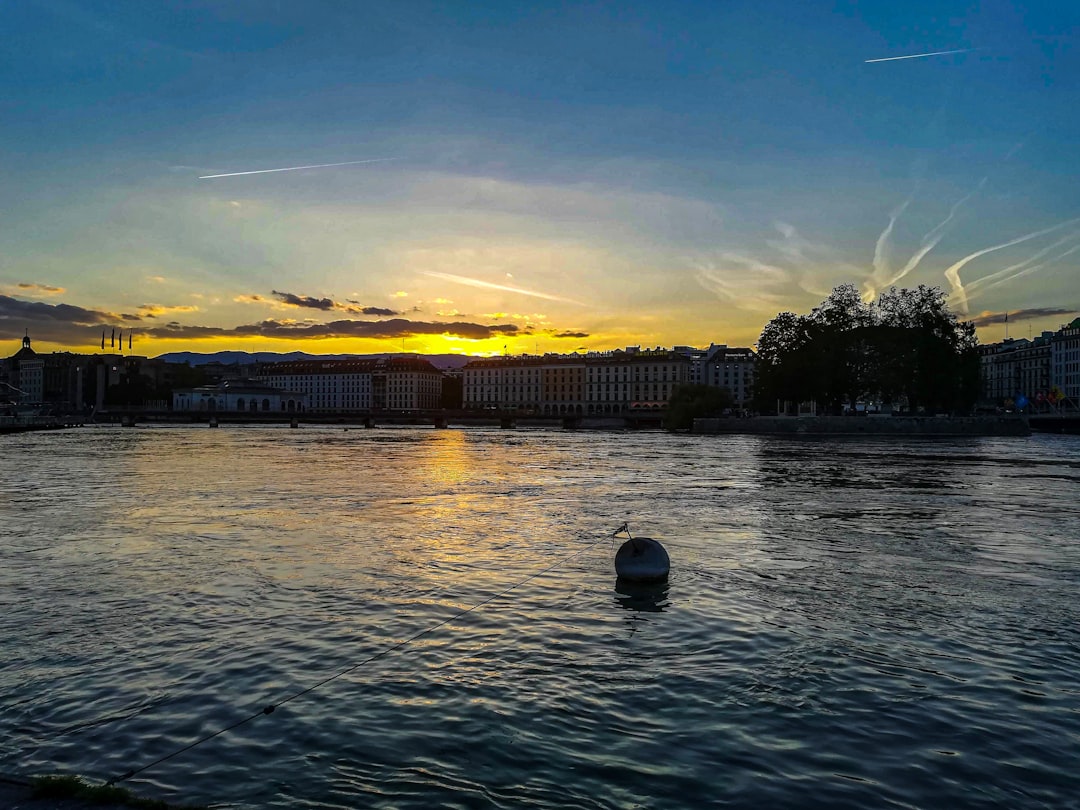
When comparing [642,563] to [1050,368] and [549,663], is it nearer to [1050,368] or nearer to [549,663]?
[549,663]

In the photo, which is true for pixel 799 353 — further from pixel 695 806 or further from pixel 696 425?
pixel 695 806

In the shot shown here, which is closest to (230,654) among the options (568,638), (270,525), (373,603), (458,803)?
(373,603)

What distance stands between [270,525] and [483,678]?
46.3 feet

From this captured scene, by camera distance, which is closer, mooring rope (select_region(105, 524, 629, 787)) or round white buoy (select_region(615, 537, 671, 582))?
mooring rope (select_region(105, 524, 629, 787))

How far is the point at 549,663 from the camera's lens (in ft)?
30.7

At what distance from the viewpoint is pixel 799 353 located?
98812 millimetres

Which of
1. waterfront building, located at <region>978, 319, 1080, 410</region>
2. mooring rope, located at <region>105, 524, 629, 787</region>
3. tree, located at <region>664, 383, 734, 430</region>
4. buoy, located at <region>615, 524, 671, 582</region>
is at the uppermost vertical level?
waterfront building, located at <region>978, 319, 1080, 410</region>

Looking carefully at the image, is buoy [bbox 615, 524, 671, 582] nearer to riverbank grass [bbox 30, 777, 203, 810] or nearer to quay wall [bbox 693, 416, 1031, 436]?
riverbank grass [bbox 30, 777, 203, 810]

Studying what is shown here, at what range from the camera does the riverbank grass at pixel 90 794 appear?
532 cm

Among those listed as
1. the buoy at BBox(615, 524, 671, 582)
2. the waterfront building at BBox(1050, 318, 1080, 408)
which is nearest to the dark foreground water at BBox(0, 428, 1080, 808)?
the buoy at BBox(615, 524, 671, 582)

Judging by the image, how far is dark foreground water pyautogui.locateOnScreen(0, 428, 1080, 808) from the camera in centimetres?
648

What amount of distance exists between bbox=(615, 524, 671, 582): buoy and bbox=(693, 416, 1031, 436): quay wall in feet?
286

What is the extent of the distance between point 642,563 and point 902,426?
292ft

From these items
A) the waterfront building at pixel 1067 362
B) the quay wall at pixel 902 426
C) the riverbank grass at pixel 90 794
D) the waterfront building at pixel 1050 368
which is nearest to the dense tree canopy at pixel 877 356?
the quay wall at pixel 902 426
